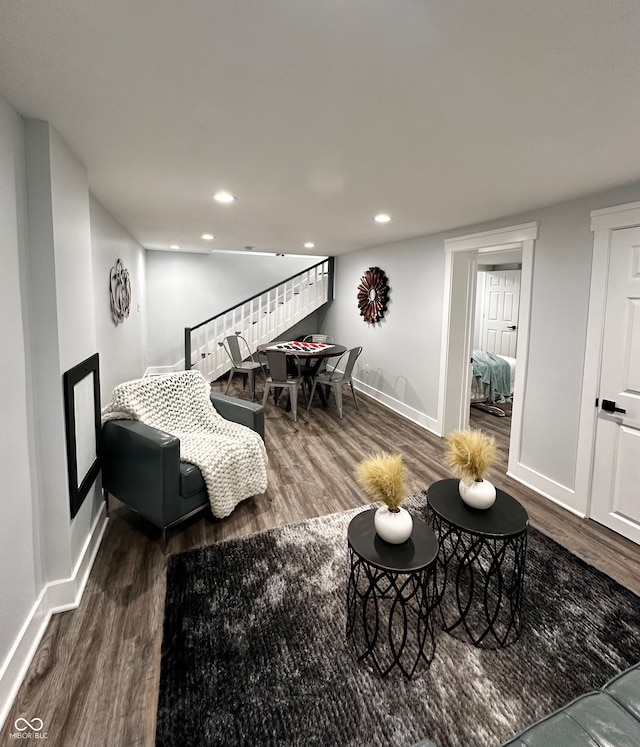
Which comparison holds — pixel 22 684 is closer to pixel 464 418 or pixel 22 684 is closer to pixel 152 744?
pixel 152 744

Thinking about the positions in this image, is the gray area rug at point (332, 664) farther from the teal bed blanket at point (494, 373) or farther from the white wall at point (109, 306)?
the teal bed blanket at point (494, 373)

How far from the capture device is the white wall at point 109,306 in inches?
123

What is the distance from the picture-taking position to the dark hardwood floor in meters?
1.39

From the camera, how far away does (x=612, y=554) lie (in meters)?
2.34

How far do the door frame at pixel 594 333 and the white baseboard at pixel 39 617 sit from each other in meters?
3.19

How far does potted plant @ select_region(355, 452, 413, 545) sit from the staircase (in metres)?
5.36

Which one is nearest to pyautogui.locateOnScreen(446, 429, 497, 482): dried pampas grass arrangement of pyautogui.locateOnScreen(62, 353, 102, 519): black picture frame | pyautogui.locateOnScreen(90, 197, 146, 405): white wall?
pyautogui.locateOnScreen(62, 353, 102, 519): black picture frame

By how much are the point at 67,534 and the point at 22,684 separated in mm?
555

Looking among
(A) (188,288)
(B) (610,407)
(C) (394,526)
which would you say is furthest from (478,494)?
(A) (188,288)

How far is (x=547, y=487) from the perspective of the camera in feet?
9.95

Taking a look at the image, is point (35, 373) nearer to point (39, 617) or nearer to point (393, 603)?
point (39, 617)

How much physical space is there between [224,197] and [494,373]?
13.9 ft

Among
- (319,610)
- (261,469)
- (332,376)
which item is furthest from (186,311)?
(319,610)

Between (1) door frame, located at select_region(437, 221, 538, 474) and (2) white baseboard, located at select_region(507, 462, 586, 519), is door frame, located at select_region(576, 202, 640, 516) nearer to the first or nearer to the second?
(2) white baseboard, located at select_region(507, 462, 586, 519)
